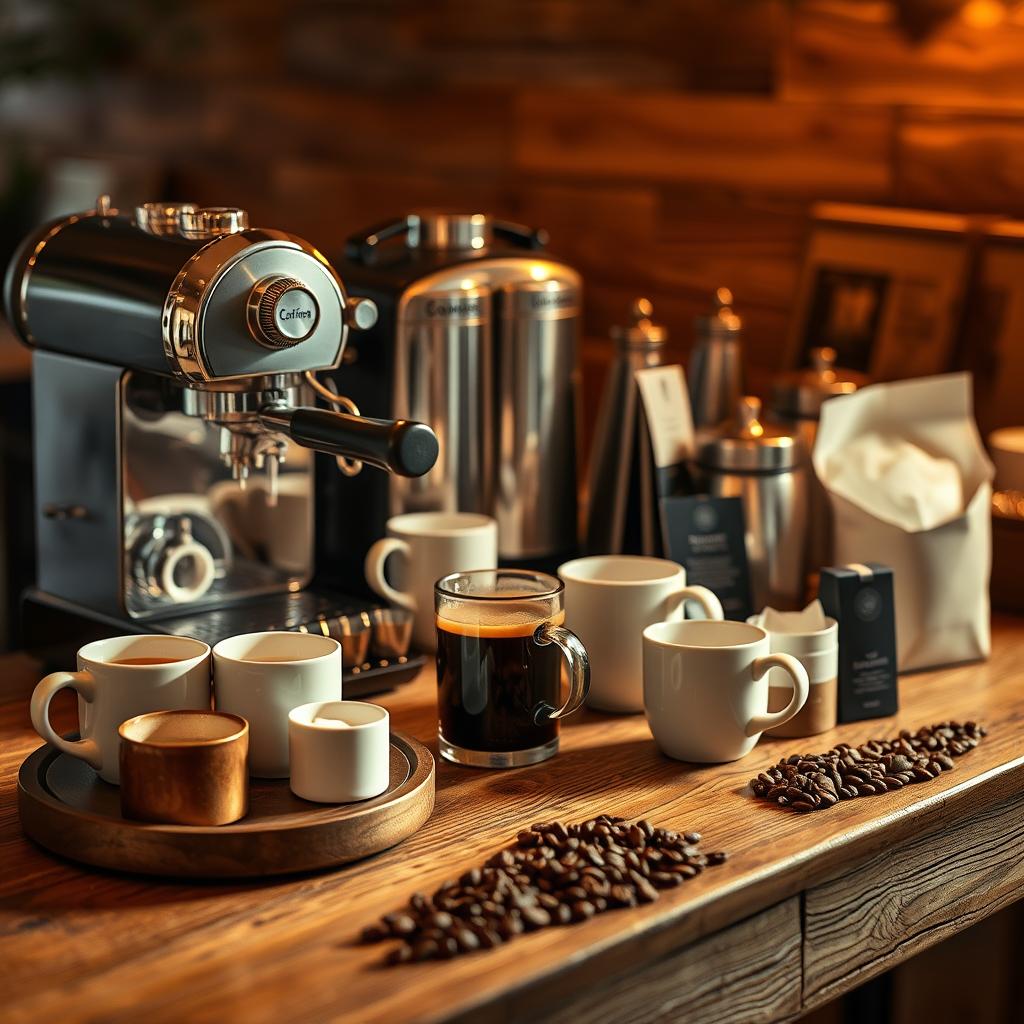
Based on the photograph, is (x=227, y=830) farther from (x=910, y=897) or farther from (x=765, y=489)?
(x=765, y=489)

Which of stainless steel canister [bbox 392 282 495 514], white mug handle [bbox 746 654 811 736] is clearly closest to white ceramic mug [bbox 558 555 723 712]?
white mug handle [bbox 746 654 811 736]

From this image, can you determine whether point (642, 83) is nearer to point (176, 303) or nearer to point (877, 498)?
point (877, 498)

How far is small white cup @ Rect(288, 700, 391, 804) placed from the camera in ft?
3.36

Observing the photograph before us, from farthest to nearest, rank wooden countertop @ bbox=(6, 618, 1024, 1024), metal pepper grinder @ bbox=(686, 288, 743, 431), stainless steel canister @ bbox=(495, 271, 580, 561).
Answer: metal pepper grinder @ bbox=(686, 288, 743, 431) < stainless steel canister @ bbox=(495, 271, 580, 561) < wooden countertop @ bbox=(6, 618, 1024, 1024)

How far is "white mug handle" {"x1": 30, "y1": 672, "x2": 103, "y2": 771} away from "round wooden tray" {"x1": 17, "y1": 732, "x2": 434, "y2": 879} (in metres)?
0.02

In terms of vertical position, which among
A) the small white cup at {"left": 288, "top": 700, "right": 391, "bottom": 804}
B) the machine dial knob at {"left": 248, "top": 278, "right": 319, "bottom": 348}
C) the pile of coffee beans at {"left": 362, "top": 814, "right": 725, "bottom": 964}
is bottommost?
the pile of coffee beans at {"left": 362, "top": 814, "right": 725, "bottom": 964}

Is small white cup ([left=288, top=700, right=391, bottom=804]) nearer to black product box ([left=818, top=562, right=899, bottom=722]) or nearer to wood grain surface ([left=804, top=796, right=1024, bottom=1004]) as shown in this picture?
wood grain surface ([left=804, top=796, right=1024, bottom=1004])

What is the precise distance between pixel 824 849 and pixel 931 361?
89 cm

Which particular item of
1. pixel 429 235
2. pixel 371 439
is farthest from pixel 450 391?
pixel 371 439

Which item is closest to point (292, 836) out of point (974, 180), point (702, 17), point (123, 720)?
point (123, 720)

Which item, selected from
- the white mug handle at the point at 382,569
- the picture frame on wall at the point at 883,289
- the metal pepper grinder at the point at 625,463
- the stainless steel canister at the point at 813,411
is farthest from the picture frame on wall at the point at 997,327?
the white mug handle at the point at 382,569

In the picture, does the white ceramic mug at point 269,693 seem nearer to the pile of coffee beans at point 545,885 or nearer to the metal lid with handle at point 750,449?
the pile of coffee beans at point 545,885

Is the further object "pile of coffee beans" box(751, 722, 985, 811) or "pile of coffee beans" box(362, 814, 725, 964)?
"pile of coffee beans" box(751, 722, 985, 811)

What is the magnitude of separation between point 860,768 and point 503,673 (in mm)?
277
